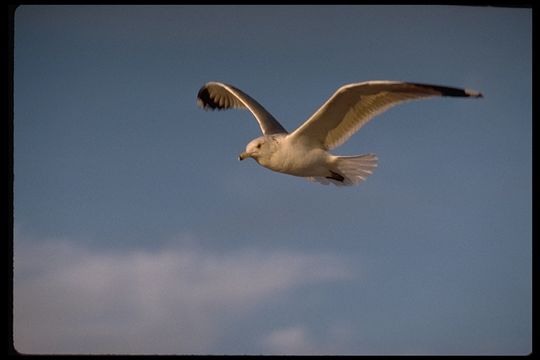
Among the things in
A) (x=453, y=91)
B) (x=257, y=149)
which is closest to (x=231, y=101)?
(x=257, y=149)

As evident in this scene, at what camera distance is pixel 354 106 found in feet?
11.8

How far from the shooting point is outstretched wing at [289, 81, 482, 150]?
3193 mm

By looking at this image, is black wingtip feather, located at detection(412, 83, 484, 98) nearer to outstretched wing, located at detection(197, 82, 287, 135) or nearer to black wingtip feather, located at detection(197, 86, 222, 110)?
outstretched wing, located at detection(197, 82, 287, 135)

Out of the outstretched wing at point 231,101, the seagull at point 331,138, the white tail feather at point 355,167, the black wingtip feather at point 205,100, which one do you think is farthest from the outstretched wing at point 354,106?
the black wingtip feather at point 205,100

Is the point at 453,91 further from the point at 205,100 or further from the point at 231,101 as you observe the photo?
the point at 205,100

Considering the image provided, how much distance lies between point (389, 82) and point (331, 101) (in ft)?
1.18

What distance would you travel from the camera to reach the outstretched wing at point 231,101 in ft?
14.3

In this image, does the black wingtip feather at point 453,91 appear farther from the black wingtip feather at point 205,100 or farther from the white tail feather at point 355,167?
the black wingtip feather at point 205,100

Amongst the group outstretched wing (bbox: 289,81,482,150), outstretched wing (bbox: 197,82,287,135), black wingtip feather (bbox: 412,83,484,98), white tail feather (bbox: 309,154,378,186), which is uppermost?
outstretched wing (bbox: 197,82,287,135)

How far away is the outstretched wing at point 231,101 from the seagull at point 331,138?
13 centimetres

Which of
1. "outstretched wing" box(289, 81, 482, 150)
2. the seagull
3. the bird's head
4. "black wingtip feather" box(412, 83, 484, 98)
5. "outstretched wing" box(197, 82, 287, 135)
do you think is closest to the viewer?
"black wingtip feather" box(412, 83, 484, 98)

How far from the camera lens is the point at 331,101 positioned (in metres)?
3.48

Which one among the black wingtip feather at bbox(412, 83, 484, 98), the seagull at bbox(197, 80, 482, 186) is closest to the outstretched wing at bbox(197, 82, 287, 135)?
the seagull at bbox(197, 80, 482, 186)
